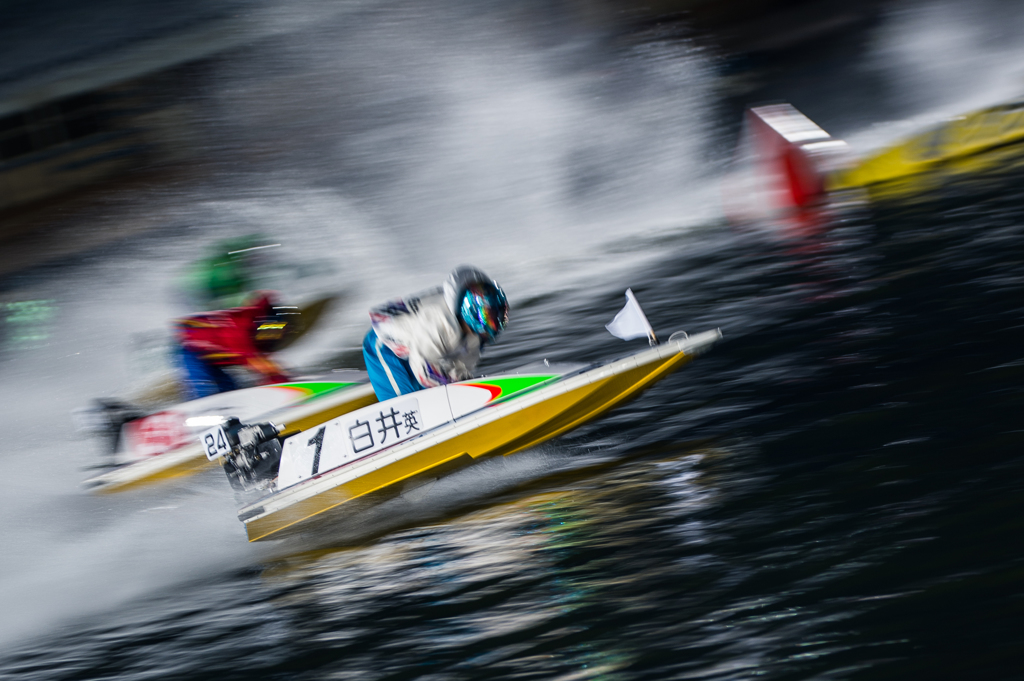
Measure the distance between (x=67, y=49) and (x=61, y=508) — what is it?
1393 cm

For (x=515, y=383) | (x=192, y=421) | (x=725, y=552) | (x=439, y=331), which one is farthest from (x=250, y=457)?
(x=725, y=552)

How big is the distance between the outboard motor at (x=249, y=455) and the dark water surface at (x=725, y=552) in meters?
0.60

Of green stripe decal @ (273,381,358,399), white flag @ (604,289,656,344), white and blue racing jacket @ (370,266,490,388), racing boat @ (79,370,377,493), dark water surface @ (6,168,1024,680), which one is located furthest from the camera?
green stripe decal @ (273,381,358,399)

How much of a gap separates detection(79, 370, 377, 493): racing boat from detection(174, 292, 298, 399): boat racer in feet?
0.74

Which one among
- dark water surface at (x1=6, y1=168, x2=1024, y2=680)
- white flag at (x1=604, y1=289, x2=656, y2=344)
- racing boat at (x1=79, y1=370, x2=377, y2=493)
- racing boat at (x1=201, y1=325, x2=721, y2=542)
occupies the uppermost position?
racing boat at (x1=79, y1=370, x2=377, y2=493)

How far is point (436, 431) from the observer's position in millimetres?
5352

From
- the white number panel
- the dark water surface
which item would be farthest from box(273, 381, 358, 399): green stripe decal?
the dark water surface

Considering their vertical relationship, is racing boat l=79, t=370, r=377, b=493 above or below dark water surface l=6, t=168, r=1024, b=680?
above

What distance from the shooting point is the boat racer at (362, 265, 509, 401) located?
5.37 metres

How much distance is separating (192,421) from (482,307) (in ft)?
9.55

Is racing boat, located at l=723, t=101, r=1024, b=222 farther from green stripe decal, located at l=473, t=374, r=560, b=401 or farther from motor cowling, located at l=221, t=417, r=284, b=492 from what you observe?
motor cowling, located at l=221, t=417, r=284, b=492

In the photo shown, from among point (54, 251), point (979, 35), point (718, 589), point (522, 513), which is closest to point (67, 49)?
point (54, 251)

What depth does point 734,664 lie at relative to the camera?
3.21 m

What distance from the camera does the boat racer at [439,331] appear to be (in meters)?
5.37
